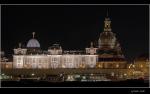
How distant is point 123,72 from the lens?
138 ft

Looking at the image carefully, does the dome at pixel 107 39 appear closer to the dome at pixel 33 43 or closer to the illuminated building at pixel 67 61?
the illuminated building at pixel 67 61

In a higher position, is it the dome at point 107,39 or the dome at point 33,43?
the dome at point 107,39

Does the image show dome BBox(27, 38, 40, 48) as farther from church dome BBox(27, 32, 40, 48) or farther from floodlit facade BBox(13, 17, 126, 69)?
floodlit facade BBox(13, 17, 126, 69)

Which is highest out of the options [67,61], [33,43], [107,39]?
[107,39]

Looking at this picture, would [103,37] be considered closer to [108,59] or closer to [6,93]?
[108,59]

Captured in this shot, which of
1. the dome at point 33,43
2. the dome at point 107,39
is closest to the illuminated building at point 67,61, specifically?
the dome at point 33,43

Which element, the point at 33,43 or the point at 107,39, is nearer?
the point at 33,43

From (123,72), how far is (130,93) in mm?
28987

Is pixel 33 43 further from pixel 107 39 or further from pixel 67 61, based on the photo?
pixel 107 39

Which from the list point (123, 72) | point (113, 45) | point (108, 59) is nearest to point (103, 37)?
point (113, 45)

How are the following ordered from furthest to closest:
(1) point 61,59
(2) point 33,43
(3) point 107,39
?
(3) point 107,39, (2) point 33,43, (1) point 61,59

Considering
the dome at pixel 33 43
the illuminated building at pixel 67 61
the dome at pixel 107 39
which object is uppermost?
the dome at pixel 107 39

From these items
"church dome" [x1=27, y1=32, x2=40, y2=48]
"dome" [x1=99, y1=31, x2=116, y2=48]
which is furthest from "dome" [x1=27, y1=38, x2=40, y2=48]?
"dome" [x1=99, y1=31, x2=116, y2=48]

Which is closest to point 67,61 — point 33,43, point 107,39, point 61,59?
point 61,59
